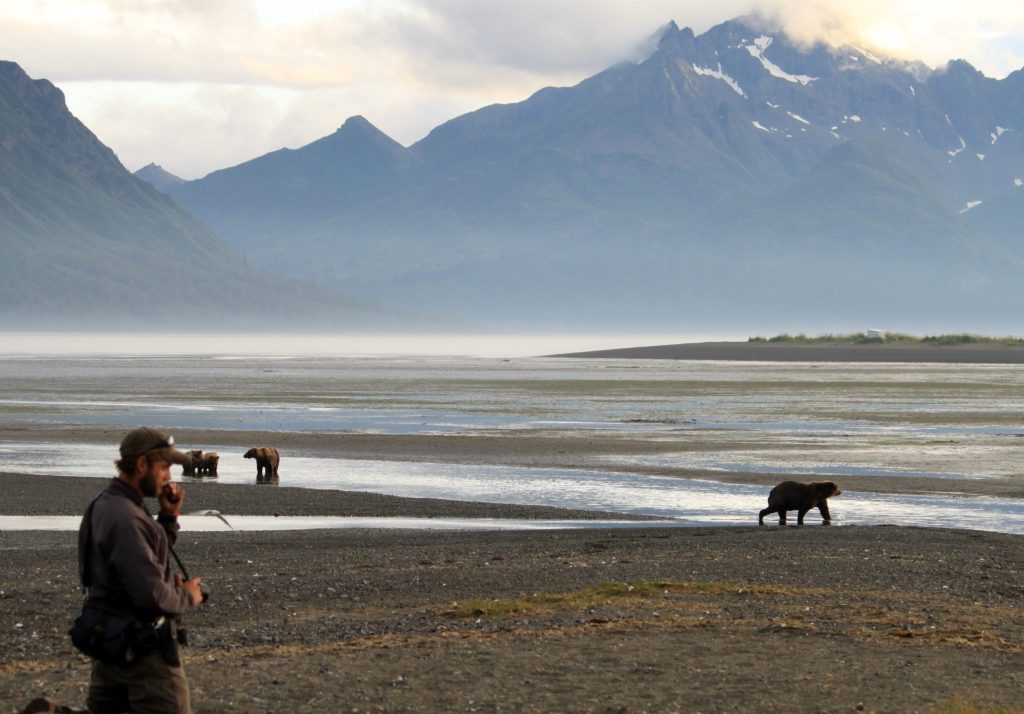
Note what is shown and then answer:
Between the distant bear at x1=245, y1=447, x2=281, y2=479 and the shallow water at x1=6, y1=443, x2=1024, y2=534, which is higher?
the distant bear at x1=245, y1=447, x2=281, y2=479

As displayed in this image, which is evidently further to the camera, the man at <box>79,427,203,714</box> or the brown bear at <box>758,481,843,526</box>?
the brown bear at <box>758,481,843,526</box>

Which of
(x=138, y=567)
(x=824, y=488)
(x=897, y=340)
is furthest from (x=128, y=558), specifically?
(x=897, y=340)

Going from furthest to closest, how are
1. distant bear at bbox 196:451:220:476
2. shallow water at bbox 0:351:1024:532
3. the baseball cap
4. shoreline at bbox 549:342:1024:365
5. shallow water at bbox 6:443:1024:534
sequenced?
shoreline at bbox 549:342:1024:365, distant bear at bbox 196:451:220:476, shallow water at bbox 0:351:1024:532, shallow water at bbox 6:443:1024:534, the baseball cap

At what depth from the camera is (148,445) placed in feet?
27.3

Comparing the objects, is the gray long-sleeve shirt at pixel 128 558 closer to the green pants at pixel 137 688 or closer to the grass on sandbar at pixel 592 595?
the green pants at pixel 137 688

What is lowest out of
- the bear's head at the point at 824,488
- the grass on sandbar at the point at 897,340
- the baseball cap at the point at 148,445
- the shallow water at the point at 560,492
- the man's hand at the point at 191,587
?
the shallow water at the point at 560,492

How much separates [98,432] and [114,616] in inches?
1438

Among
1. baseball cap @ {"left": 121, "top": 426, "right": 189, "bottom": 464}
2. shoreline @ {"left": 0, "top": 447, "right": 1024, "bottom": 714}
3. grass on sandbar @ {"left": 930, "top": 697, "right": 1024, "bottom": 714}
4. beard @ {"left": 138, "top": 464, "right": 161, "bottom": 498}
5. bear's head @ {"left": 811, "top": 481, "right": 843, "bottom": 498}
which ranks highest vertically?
baseball cap @ {"left": 121, "top": 426, "right": 189, "bottom": 464}

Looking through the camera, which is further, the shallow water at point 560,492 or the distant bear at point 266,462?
the distant bear at point 266,462

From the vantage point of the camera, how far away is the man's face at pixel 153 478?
27.3 feet

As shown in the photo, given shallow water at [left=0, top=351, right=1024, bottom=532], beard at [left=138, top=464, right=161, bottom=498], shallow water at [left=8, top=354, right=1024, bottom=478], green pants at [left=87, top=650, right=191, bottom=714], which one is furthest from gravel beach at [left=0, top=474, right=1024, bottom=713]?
shallow water at [left=8, top=354, right=1024, bottom=478]

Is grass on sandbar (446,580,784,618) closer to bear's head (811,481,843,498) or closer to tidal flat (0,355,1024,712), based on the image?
tidal flat (0,355,1024,712)

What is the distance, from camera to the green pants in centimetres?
846

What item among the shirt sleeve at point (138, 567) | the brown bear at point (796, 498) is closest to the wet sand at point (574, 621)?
the brown bear at point (796, 498)
